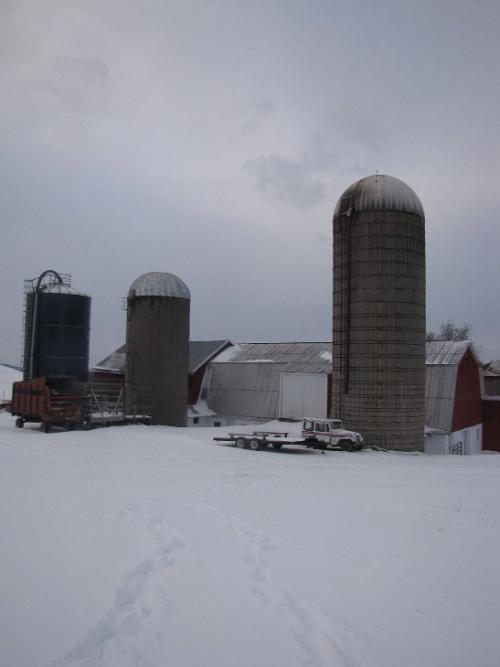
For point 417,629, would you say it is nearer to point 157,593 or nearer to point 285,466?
point 157,593

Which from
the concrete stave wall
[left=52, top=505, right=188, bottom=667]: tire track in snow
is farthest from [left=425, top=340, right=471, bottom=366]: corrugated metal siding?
[left=52, top=505, right=188, bottom=667]: tire track in snow

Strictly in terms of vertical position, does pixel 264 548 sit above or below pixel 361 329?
below

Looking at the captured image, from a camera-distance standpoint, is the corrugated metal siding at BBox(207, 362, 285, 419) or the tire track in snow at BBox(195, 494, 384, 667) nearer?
the tire track in snow at BBox(195, 494, 384, 667)

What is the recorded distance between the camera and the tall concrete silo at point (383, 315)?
2814 cm

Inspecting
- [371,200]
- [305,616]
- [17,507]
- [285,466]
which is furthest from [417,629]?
[371,200]

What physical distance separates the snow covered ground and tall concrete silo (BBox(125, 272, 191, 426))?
19071 millimetres

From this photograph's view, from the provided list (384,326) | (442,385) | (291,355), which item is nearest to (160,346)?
(291,355)

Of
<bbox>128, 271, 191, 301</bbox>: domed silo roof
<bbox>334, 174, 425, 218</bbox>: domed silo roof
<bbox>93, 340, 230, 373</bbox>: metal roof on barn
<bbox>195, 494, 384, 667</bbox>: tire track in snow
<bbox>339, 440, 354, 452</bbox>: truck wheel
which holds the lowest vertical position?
<bbox>195, 494, 384, 667</bbox>: tire track in snow

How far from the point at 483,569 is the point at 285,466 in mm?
11059

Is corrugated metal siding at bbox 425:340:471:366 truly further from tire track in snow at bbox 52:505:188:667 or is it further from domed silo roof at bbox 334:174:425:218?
tire track in snow at bbox 52:505:188:667

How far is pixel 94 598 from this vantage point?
23.2ft

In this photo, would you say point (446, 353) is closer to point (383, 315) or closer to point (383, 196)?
point (383, 315)

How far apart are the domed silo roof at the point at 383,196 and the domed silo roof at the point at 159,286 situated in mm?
12176

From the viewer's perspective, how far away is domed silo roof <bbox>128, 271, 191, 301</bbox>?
35438 mm
